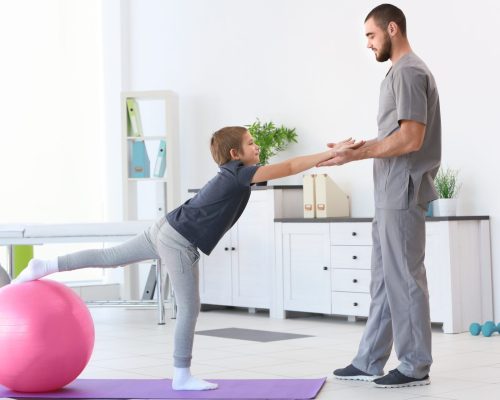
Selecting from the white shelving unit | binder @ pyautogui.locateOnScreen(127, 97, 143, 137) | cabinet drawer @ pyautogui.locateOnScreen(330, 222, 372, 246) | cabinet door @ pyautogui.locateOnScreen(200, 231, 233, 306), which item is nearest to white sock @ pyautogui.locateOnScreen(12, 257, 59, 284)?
cabinet drawer @ pyautogui.locateOnScreen(330, 222, 372, 246)

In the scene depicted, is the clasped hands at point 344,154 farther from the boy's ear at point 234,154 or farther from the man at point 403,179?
the boy's ear at point 234,154

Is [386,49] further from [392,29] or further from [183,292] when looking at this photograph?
[183,292]

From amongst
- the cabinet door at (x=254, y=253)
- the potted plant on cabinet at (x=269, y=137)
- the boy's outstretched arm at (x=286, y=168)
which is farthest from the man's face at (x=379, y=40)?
the potted plant on cabinet at (x=269, y=137)

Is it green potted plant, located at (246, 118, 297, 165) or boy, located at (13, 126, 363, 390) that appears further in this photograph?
green potted plant, located at (246, 118, 297, 165)

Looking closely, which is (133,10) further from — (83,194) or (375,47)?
(375,47)

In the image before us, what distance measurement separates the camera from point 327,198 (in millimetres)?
6453

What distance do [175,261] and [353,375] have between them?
2.96 ft

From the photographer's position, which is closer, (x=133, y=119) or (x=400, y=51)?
(x=400, y=51)

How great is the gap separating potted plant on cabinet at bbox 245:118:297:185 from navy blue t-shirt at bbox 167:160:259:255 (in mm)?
3322

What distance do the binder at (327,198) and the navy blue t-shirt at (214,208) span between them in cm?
290

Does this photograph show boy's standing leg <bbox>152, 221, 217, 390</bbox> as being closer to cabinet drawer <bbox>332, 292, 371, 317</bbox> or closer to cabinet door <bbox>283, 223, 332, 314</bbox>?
cabinet drawer <bbox>332, 292, 371, 317</bbox>

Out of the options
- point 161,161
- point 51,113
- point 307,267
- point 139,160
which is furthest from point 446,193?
point 51,113

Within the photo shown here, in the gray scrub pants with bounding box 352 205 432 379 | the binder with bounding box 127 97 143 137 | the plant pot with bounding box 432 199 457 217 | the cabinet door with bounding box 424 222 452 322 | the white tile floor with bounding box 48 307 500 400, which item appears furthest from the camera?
the binder with bounding box 127 97 143 137

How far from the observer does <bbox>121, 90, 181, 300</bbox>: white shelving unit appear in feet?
25.3
